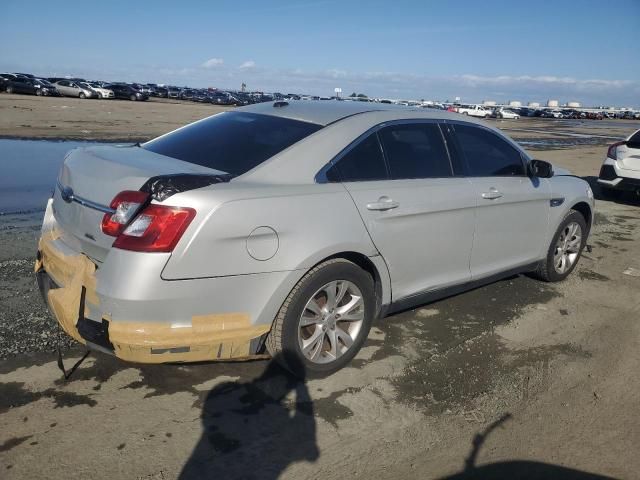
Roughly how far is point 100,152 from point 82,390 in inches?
56.8

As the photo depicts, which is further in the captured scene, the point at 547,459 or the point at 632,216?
the point at 632,216

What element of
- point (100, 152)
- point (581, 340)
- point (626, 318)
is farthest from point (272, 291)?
point (626, 318)

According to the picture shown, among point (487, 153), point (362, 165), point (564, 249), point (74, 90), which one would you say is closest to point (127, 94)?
point (74, 90)

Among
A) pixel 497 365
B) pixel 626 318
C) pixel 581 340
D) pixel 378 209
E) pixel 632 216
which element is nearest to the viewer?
pixel 378 209

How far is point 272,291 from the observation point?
9.80ft

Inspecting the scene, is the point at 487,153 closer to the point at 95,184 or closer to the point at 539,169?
the point at 539,169

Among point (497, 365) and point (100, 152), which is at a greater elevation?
point (100, 152)

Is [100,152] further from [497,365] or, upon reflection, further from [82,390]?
[497,365]

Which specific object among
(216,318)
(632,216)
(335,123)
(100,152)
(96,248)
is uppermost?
(335,123)

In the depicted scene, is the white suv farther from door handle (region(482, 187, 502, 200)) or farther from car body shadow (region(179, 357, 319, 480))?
car body shadow (region(179, 357, 319, 480))

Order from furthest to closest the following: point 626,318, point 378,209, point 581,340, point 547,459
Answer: point 626,318
point 581,340
point 378,209
point 547,459

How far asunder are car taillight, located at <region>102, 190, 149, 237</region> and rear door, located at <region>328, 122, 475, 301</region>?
1.15 meters

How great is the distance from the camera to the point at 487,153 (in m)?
4.48

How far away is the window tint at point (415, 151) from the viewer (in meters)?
3.74
